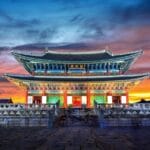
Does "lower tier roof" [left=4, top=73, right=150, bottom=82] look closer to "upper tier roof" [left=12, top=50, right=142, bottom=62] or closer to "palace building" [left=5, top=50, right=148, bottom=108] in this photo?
"palace building" [left=5, top=50, right=148, bottom=108]

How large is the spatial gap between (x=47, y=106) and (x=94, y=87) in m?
15.3

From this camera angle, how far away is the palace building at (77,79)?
42.8 meters

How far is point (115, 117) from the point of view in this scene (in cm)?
2184

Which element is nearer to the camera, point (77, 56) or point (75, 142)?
point (75, 142)

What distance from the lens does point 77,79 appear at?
43406 mm

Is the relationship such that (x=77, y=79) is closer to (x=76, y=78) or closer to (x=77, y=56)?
(x=76, y=78)

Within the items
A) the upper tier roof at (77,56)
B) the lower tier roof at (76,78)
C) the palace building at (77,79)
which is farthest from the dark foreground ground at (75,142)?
the upper tier roof at (77,56)

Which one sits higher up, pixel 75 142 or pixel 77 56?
pixel 77 56

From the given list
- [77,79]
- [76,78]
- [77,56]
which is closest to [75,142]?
[77,79]

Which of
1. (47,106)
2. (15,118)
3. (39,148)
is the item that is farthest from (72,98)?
(39,148)

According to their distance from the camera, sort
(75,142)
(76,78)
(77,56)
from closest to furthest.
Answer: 1. (75,142)
2. (76,78)
3. (77,56)

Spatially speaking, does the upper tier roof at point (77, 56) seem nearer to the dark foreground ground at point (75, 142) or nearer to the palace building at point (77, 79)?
the palace building at point (77, 79)

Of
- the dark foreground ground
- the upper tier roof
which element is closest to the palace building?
the upper tier roof

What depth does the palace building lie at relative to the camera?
42.8 metres
